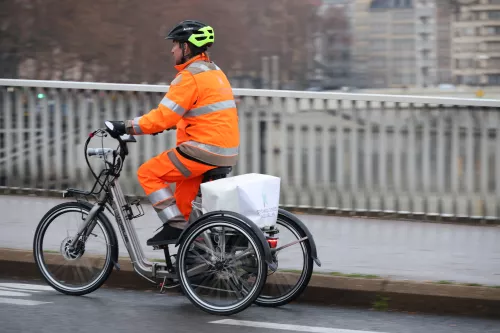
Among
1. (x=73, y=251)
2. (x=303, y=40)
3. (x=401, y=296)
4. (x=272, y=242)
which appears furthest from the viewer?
(x=303, y=40)

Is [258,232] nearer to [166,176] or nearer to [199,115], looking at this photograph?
[166,176]

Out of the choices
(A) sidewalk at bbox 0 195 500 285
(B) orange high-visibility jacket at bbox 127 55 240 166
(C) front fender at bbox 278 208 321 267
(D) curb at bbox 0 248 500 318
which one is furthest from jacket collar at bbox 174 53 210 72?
(D) curb at bbox 0 248 500 318

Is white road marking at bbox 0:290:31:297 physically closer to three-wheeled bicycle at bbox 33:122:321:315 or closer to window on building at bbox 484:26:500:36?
three-wheeled bicycle at bbox 33:122:321:315

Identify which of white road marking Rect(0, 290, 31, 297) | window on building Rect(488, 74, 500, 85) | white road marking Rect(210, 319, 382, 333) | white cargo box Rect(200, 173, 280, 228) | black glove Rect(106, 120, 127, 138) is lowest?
white road marking Rect(210, 319, 382, 333)

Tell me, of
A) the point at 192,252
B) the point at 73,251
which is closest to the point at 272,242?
the point at 192,252

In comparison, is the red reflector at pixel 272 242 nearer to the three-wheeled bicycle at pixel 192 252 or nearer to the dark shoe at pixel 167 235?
the three-wheeled bicycle at pixel 192 252

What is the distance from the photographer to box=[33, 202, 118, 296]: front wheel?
7109 mm

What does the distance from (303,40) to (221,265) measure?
315cm

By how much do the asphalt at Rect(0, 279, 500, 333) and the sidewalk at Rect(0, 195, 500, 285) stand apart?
1.37ft

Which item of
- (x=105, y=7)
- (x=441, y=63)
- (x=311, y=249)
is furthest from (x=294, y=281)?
(x=105, y=7)

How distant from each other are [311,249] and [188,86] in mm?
1199

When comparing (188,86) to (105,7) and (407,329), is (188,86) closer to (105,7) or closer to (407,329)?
(407,329)

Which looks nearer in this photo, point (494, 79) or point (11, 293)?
point (11, 293)

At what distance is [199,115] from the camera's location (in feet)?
22.2
